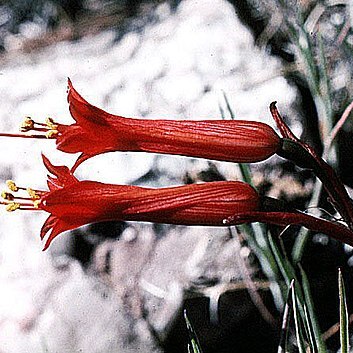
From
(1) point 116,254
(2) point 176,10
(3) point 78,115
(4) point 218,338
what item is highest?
(3) point 78,115

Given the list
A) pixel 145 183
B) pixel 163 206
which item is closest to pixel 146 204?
pixel 163 206

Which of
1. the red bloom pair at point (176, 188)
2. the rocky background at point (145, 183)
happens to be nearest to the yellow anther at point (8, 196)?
the red bloom pair at point (176, 188)

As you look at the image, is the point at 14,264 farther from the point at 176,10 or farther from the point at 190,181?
the point at 176,10

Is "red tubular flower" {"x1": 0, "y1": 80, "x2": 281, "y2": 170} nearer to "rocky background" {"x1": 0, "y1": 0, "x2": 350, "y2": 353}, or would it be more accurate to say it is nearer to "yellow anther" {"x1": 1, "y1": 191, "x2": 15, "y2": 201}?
"yellow anther" {"x1": 1, "y1": 191, "x2": 15, "y2": 201}

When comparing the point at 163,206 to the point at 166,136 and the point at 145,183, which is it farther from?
the point at 145,183

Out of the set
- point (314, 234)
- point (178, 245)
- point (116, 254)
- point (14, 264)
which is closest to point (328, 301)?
point (314, 234)

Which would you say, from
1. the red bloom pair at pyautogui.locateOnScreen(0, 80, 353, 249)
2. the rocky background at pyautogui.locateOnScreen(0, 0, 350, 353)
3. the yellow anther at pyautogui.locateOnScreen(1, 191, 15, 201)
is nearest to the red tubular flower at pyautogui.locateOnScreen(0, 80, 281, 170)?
the red bloom pair at pyautogui.locateOnScreen(0, 80, 353, 249)

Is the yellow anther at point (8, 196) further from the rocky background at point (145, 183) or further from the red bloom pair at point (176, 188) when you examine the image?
the rocky background at point (145, 183)
